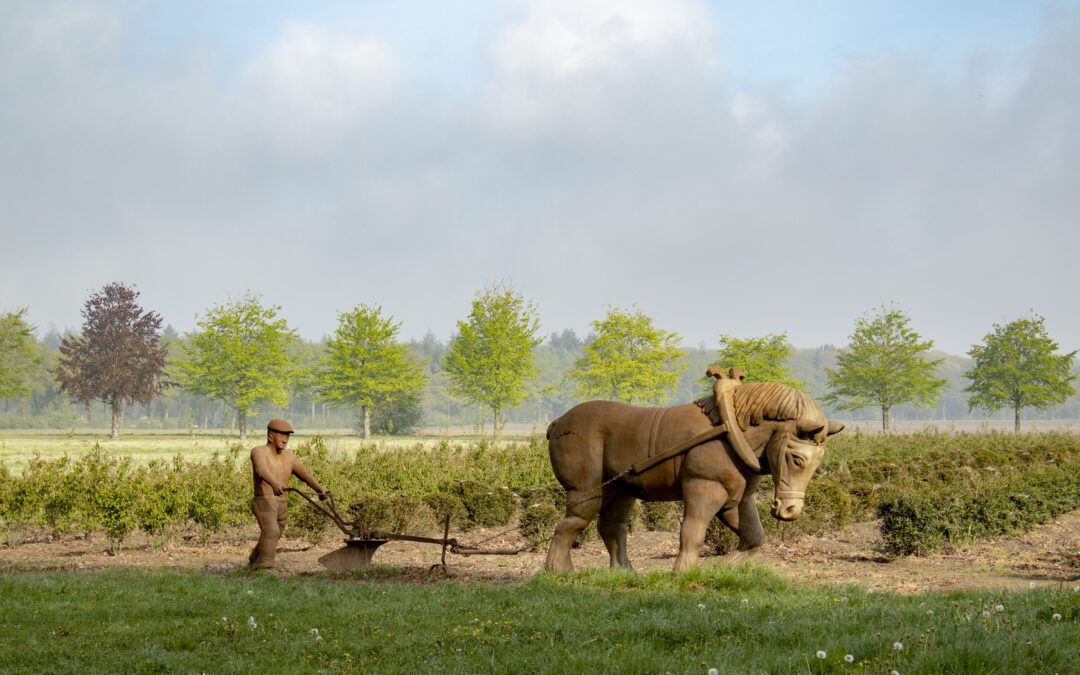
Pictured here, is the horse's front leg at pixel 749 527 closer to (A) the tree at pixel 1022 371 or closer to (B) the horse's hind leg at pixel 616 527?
(B) the horse's hind leg at pixel 616 527

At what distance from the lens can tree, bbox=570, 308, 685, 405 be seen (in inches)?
1490

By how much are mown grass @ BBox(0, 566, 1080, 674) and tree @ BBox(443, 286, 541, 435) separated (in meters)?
36.0

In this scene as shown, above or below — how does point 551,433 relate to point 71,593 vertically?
above

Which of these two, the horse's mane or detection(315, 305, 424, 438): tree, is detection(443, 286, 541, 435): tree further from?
the horse's mane

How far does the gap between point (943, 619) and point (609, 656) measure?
2.33m

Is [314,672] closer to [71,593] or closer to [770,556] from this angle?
[71,593]

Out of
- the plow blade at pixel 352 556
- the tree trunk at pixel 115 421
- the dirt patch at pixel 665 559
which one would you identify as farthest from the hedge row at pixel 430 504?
the tree trunk at pixel 115 421

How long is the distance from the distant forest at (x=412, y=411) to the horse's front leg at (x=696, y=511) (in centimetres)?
3153

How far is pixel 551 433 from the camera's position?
28.9ft

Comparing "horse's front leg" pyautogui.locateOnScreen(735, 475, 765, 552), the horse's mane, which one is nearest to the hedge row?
"horse's front leg" pyautogui.locateOnScreen(735, 475, 765, 552)

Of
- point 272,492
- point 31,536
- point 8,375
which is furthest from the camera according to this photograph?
point 8,375

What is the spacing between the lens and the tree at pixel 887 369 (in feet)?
139

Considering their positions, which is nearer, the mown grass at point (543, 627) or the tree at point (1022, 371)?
the mown grass at point (543, 627)

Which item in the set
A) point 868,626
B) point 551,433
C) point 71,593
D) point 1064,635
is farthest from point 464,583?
point 1064,635
